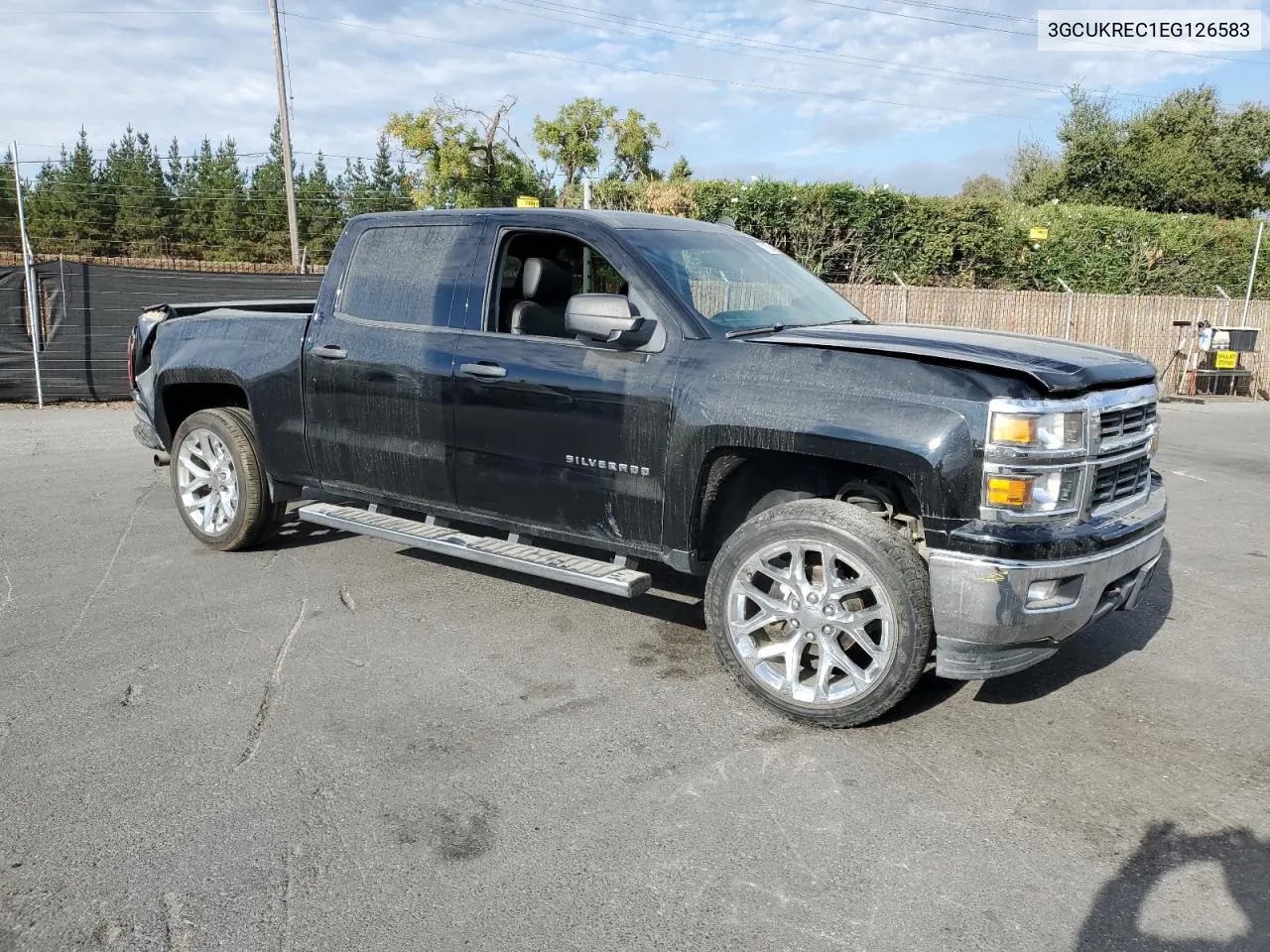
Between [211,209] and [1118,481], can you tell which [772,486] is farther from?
[211,209]

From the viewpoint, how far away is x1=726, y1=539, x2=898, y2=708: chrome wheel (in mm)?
3699

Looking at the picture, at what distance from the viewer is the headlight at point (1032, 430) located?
3.39m

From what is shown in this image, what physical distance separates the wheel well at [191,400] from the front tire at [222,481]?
140 millimetres

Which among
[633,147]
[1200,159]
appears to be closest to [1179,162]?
[1200,159]

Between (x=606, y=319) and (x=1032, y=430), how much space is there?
5.64 ft

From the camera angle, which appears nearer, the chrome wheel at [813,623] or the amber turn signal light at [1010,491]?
the amber turn signal light at [1010,491]

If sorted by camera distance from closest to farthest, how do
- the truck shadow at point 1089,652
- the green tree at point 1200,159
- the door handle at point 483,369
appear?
the truck shadow at point 1089,652, the door handle at point 483,369, the green tree at point 1200,159

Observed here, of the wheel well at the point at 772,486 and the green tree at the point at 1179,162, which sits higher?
the green tree at the point at 1179,162

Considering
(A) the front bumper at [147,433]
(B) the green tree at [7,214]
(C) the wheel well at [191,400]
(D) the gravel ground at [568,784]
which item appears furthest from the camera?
(B) the green tree at [7,214]

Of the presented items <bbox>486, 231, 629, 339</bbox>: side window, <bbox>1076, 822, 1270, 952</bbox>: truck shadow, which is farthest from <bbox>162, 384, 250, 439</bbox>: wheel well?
<bbox>1076, 822, 1270, 952</bbox>: truck shadow

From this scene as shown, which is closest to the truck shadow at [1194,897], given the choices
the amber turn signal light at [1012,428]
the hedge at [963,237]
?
the amber turn signal light at [1012,428]

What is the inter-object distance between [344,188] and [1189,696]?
79.5ft

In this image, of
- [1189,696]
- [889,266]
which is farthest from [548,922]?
[889,266]

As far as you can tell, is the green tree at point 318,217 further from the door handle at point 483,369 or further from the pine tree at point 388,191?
the door handle at point 483,369
